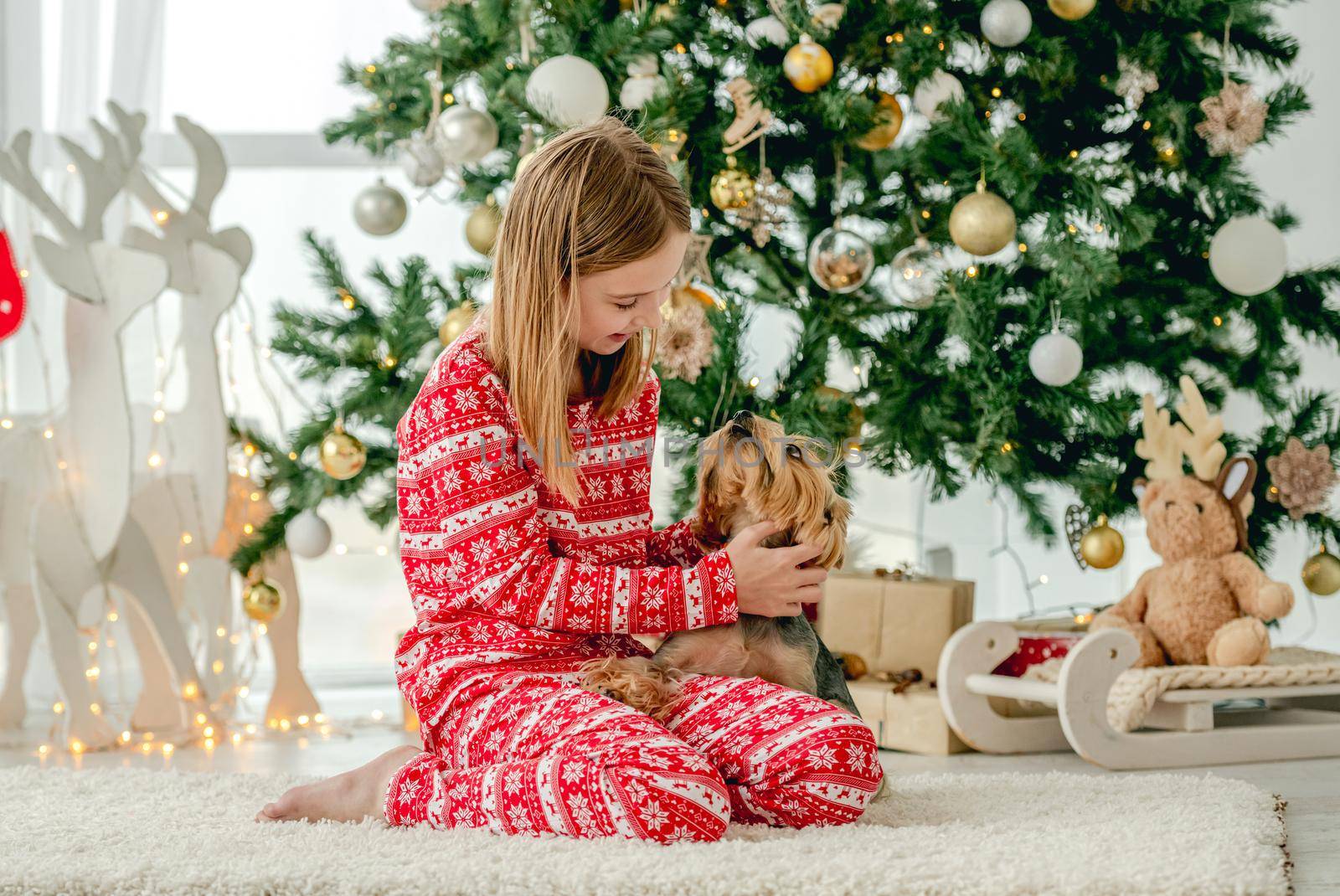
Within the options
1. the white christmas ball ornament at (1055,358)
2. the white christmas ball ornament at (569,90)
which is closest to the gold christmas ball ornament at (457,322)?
the white christmas ball ornament at (569,90)

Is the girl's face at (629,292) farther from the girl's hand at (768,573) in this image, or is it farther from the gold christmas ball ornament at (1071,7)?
the gold christmas ball ornament at (1071,7)

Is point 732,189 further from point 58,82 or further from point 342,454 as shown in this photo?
point 58,82

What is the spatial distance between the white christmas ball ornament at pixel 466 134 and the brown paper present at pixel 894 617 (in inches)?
38.8

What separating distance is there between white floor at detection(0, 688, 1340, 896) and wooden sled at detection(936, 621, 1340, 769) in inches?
1.2

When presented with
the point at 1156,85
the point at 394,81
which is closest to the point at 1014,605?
the point at 1156,85

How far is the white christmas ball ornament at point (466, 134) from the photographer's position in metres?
2.21

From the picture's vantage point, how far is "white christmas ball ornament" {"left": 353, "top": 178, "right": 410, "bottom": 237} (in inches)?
97.7

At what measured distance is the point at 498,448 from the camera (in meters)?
1.56

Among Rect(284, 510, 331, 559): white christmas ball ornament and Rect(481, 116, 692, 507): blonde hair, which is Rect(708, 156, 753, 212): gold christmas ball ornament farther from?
Rect(284, 510, 331, 559): white christmas ball ornament

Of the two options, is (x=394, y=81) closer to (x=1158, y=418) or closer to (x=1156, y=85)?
(x=1156, y=85)

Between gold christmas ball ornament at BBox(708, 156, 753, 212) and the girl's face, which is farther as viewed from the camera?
gold christmas ball ornament at BBox(708, 156, 753, 212)

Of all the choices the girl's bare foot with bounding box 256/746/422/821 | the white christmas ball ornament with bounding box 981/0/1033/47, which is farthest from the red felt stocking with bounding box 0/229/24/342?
the white christmas ball ornament with bounding box 981/0/1033/47

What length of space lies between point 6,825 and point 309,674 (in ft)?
Answer: 5.92

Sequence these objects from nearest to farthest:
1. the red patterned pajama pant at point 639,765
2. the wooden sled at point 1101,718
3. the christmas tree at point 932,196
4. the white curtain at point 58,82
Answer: the red patterned pajama pant at point 639,765 → the wooden sled at point 1101,718 → the christmas tree at point 932,196 → the white curtain at point 58,82
